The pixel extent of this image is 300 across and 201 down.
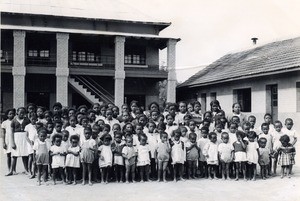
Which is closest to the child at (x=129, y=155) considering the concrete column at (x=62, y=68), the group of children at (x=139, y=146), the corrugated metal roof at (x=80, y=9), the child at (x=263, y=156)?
the group of children at (x=139, y=146)

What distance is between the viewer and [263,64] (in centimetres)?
1636

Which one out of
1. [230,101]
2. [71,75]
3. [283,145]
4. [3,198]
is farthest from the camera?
[71,75]

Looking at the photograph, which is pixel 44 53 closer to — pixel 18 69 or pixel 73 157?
pixel 18 69

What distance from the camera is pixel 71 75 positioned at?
20.2m

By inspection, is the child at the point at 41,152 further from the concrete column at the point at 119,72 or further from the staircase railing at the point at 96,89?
the staircase railing at the point at 96,89

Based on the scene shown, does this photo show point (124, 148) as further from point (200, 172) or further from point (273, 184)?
point (273, 184)

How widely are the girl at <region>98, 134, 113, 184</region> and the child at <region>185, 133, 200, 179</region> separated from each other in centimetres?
176

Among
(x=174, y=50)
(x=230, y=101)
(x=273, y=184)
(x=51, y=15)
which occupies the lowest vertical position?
(x=273, y=184)

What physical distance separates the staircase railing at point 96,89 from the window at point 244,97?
23.4 feet

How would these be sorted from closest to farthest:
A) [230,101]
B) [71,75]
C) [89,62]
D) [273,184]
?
[273,184] < [230,101] < [71,75] < [89,62]

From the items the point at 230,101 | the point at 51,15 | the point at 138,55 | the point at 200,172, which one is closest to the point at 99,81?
the point at 138,55

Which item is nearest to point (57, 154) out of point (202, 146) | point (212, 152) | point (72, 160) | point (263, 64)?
point (72, 160)

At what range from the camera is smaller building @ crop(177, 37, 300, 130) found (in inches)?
546

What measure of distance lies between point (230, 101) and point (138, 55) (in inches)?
286
